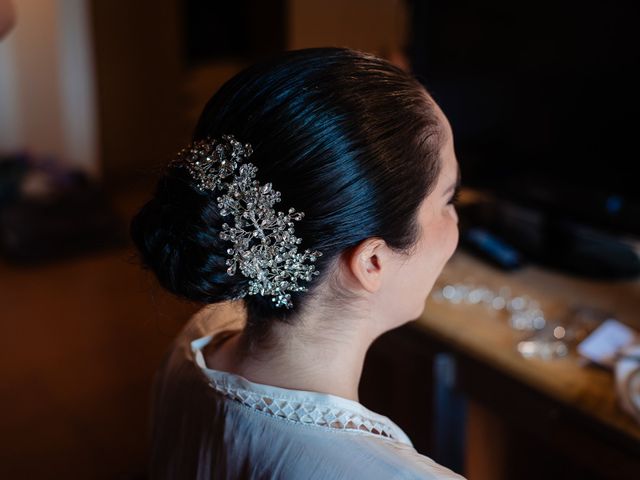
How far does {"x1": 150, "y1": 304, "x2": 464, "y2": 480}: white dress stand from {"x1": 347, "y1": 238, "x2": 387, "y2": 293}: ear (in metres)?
0.12

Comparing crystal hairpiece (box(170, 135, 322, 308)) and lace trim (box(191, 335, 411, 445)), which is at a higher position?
crystal hairpiece (box(170, 135, 322, 308))

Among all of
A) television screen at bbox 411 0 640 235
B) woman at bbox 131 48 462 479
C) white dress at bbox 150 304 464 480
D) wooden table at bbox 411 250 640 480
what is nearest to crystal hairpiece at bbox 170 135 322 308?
woman at bbox 131 48 462 479

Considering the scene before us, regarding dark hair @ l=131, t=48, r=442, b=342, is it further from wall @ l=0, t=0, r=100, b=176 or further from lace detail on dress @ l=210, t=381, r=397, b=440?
wall @ l=0, t=0, r=100, b=176

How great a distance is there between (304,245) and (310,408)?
6.1 inches

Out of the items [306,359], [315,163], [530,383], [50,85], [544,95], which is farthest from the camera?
[50,85]

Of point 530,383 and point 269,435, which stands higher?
point 269,435

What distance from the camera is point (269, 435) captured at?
74 cm

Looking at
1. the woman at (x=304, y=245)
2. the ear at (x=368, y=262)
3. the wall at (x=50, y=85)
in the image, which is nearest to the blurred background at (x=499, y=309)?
the woman at (x=304, y=245)

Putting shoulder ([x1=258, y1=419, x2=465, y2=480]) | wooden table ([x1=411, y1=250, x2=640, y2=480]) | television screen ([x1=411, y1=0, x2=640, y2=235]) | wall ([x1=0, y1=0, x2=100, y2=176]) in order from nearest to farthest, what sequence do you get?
1. shoulder ([x1=258, y1=419, x2=465, y2=480])
2. wooden table ([x1=411, y1=250, x2=640, y2=480])
3. television screen ([x1=411, y1=0, x2=640, y2=235])
4. wall ([x1=0, y1=0, x2=100, y2=176])

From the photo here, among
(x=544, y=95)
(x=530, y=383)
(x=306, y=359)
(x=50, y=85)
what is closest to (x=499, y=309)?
(x=530, y=383)

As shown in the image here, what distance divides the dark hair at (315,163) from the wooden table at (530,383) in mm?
397

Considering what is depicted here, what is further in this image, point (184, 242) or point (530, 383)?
point (530, 383)

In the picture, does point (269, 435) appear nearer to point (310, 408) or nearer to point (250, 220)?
point (310, 408)

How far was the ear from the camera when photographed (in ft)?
2.46
